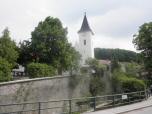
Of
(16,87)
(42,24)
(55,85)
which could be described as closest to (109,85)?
(55,85)

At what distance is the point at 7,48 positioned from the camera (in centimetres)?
4344

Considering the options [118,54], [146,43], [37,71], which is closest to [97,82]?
[37,71]

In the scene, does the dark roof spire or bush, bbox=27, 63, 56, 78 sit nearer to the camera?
bush, bbox=27, 63, 56, 78

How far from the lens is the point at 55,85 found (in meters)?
32.5

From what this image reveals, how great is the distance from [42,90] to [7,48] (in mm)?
14275

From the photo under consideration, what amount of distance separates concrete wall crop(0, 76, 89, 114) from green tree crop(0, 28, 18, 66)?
38.1ft

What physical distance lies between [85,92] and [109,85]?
11.3 feet

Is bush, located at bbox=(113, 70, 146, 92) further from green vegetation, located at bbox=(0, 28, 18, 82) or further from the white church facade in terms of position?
the white church facade

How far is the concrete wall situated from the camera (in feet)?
88.2

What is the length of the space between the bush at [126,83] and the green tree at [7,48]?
42.0ft

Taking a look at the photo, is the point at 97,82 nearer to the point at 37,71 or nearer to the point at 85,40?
the point at 37,71

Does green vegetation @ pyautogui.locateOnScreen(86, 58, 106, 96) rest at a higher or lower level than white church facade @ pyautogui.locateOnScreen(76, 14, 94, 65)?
lower

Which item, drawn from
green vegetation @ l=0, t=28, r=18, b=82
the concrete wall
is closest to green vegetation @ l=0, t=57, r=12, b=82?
green vegetation @ l=0, t=28, r=18, b=82

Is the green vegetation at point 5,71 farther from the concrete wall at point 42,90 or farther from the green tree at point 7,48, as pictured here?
the concrete wall at point 42,90
